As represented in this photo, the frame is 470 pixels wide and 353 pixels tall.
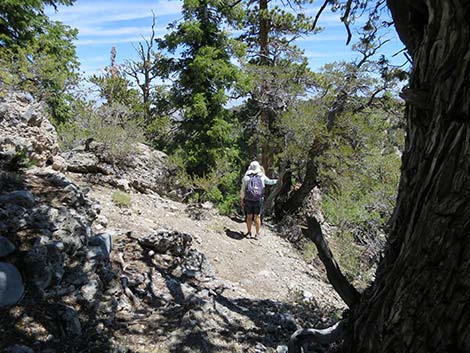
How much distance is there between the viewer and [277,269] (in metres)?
7.56

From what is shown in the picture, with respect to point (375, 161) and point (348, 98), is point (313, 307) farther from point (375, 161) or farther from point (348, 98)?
point (348, 98)

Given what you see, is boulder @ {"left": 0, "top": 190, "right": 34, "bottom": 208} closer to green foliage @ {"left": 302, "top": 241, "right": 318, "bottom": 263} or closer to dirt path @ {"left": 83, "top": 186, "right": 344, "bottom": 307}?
dirt path @ {"left": 83, "top": 186, "right": 344, "bottom": 307}

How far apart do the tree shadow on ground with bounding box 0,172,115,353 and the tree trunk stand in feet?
7.46

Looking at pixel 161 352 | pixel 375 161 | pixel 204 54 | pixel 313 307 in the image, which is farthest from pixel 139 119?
pixel 161 352

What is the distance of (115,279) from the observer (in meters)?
4.04

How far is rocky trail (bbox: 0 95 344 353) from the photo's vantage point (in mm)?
3035

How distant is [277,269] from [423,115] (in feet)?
20.4

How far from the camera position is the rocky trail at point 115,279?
119 inches

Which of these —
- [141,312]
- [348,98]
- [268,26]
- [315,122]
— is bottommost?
[141,312]

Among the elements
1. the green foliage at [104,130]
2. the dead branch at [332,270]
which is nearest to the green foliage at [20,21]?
the green foliage at [104,130]

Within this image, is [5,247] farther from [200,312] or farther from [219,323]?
[219,323]

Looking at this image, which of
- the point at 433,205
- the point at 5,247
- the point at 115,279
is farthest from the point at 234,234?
the point at 433,205

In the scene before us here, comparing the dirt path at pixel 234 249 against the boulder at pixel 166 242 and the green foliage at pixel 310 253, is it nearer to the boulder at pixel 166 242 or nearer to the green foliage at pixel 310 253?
the green foliage at pixel 310 253

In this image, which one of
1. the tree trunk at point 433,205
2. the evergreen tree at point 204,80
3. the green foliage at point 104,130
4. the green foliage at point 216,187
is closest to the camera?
the tree trunk at point 433,205
